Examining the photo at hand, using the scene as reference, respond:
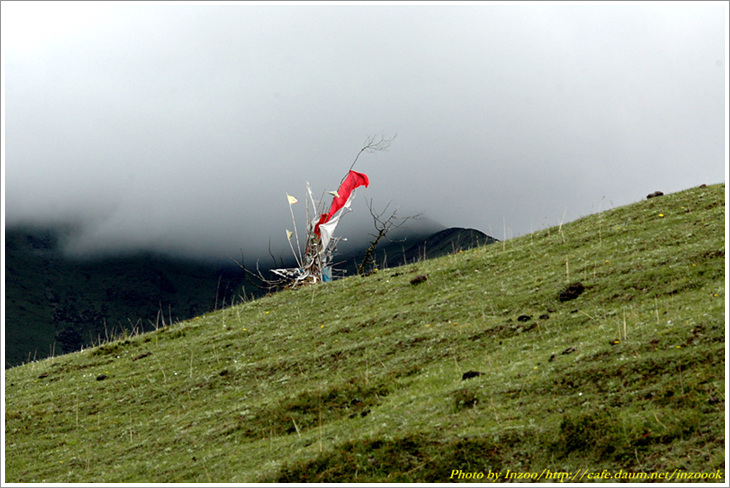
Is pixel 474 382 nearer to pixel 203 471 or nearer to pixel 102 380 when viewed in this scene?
pixel 203 471

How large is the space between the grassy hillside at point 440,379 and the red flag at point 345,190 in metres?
9.70

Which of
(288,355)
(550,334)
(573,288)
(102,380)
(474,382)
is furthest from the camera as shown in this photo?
(102,380)

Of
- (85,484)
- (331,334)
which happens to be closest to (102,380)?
(331,334)

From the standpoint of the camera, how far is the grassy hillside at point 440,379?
11.1 meters

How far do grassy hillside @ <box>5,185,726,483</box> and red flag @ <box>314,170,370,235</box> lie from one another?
9698mm

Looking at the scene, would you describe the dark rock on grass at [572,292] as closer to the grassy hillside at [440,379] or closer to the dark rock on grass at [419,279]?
the grassy hillside at [440,379]

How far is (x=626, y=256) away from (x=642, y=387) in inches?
393

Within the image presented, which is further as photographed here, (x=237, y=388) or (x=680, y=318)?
(x=237, y=388)

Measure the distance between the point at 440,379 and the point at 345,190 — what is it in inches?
912

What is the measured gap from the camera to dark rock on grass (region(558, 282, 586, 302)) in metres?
18.6

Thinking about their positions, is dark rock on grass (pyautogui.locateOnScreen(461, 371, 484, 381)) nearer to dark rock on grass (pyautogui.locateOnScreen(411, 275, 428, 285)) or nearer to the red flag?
dark rock on grass (pyautogui.locateOnScreen(411, 275, 428, 285))

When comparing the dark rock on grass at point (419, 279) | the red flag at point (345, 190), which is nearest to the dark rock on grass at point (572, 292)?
the dark rock on grass at point (419, 279)

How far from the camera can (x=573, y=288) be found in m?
18.9

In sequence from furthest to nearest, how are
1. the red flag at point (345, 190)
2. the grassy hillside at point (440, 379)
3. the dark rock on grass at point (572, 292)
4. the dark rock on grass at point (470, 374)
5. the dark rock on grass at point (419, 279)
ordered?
1. the red flag at point (345, 190)
2. the dark rock on grass at point (419, 279)
3. the dark rock on grass at point (572, 292)
4. the dark rock on grass at point (470, 374)
5. the grassy hillside at point (440, 379)
